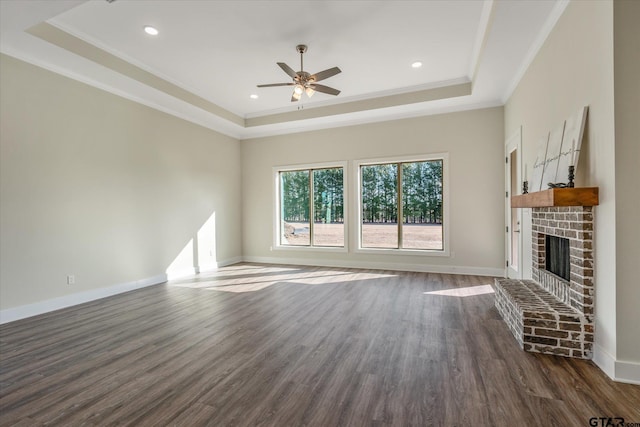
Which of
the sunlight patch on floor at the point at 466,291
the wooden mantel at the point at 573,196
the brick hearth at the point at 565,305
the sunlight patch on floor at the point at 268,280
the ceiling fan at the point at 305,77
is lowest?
the sunlight patch on floor at the point at 268,280

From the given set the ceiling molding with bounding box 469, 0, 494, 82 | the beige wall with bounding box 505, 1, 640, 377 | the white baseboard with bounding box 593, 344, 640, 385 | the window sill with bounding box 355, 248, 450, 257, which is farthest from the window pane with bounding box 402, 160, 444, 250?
the white baseboard with bounding box 593, 344, 640, 385

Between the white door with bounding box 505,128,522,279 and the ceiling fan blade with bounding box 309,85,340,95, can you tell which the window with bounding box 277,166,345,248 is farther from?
the white door with bounding box 505,128,522,279

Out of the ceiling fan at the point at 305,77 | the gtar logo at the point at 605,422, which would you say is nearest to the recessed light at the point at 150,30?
the ceiling fan at the point at 305,77

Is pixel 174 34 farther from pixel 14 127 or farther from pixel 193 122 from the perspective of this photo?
pixel 193 122

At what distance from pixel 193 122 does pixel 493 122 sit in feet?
19.5

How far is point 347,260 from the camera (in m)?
6.67

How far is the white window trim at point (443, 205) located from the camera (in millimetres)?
5852

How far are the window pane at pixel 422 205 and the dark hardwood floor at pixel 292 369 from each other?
6.80ft

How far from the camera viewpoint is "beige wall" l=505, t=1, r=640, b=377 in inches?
81.7

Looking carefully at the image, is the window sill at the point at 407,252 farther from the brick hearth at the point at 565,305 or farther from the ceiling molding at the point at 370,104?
the ceiling molding at the point at 370,104

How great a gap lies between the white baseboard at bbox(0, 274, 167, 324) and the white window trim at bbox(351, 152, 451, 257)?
416 centimetres

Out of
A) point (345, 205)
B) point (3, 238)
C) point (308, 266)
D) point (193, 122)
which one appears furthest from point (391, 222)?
point (3, 238)

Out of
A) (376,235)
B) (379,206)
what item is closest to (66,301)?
(376,235)

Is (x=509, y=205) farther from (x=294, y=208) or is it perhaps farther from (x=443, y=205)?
(x=294, y=208)
